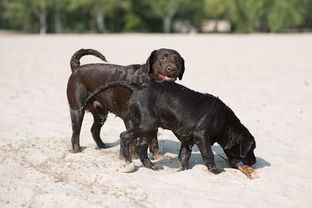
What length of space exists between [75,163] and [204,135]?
1.64 meters

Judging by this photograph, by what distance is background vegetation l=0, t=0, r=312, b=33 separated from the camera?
1785 inches

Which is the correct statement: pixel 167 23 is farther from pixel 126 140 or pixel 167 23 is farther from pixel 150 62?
pixel 126 140

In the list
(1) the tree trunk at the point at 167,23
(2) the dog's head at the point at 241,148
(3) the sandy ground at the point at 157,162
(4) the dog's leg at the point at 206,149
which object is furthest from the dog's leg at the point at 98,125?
(1) the tree trunk at the point at 167,23

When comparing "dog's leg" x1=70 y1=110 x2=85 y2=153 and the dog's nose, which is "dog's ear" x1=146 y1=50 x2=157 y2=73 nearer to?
the dog's nose

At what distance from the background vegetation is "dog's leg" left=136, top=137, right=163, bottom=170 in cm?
4045

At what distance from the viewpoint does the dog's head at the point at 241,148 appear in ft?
17.4

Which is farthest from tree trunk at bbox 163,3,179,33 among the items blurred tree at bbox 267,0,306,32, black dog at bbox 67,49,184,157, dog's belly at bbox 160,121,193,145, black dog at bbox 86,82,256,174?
dog's belly at bbox 160,121,193,145

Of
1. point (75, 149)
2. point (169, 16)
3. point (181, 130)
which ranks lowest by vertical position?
point (75, 149)

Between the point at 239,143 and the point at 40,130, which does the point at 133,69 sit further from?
the point at 40,130

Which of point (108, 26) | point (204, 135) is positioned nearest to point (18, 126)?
point (204, 135)

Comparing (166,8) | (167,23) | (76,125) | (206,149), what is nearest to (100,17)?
(166,8)

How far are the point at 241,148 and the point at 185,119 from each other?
0.77 meters

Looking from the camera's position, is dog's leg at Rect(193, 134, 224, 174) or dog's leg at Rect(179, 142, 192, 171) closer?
dog's leg at Rect(193, 134, 224, 174)

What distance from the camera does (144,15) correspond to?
6303 centimetres
